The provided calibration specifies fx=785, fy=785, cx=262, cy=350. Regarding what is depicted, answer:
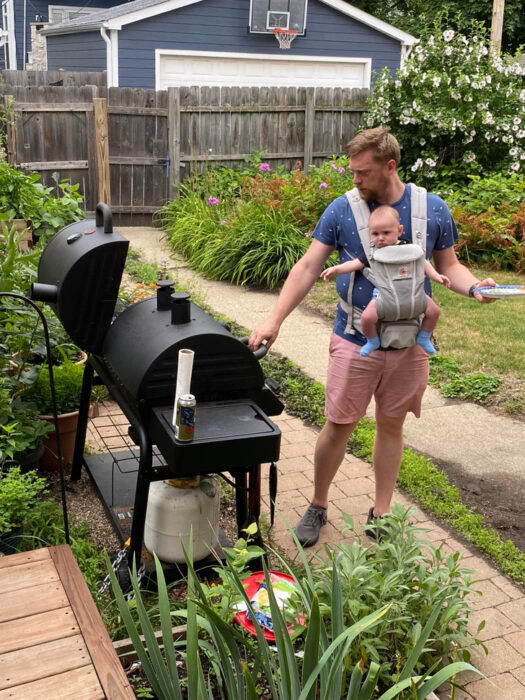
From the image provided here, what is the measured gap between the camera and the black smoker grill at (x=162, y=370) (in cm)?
265

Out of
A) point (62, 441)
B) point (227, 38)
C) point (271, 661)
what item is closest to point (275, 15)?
point (227, 38)

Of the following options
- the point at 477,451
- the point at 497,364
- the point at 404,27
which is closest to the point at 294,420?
the point at 477,451

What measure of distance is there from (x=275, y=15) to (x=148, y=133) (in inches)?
261

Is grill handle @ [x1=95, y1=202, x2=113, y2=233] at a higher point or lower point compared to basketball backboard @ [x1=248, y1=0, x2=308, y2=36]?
lower

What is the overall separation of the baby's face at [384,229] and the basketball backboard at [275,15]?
15.2 m

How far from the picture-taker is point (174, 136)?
11898 mm

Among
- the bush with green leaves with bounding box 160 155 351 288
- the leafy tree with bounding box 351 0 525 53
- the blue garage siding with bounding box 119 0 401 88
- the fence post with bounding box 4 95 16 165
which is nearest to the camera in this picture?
the bush with green leaves with bounding box 160 155 351 288

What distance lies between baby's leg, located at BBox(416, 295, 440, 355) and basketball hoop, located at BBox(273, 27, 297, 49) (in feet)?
49.9

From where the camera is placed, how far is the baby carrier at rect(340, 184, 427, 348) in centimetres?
312

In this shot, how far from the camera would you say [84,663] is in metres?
2.07

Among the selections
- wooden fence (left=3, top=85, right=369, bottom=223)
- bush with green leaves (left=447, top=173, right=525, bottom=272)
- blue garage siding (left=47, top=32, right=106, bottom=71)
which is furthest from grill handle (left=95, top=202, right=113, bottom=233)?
blue garage siding (left=47, top=32, right=106, bottom=71)

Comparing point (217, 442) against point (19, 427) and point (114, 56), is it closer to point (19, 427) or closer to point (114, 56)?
point (19, 427)

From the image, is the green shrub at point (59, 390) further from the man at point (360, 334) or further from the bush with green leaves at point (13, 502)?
the man at point (360, 334)

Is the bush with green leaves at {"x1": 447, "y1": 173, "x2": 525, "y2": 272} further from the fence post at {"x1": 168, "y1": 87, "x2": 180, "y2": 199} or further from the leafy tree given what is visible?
the leafy tree
